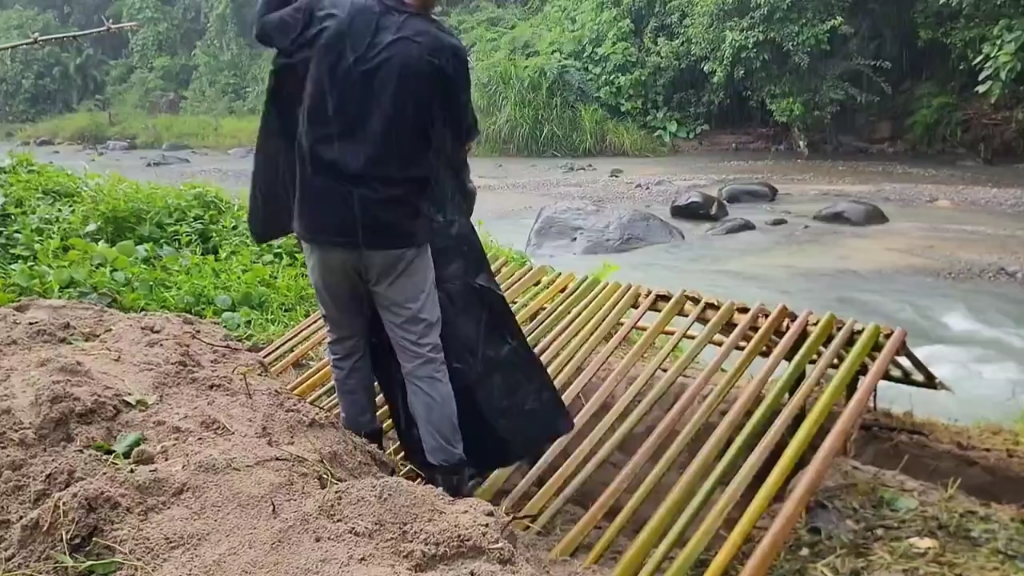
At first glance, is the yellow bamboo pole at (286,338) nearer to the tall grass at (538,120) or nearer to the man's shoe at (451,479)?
the man's shoe at (451,479)

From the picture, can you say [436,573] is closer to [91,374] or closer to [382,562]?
[382,562]

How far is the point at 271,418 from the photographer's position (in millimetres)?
2316

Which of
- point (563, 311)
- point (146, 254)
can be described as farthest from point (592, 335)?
point (146, 254)

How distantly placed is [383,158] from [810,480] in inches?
46.9

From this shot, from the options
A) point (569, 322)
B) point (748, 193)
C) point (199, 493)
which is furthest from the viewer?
point (748, 193)

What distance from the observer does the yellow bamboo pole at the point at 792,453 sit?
2.16 metres

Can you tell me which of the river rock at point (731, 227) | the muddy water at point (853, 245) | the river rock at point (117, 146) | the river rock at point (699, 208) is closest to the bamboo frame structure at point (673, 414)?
the muddy water at point (853, 245)

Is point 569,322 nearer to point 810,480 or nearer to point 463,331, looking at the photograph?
point 463,331

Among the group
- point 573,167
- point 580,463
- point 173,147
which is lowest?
point 173,147

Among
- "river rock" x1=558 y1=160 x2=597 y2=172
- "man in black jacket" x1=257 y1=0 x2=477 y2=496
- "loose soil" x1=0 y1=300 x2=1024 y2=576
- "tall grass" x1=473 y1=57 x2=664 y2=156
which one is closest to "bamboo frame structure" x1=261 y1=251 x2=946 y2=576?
"loose soil" x1=0 y1=300 x2=1024 y2=576

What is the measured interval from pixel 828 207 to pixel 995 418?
418 centimetres

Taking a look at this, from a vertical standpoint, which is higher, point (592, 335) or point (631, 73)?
point (592, 335)

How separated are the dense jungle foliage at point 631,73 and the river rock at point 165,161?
1.21 feet

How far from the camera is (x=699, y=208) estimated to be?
8.24 metres
